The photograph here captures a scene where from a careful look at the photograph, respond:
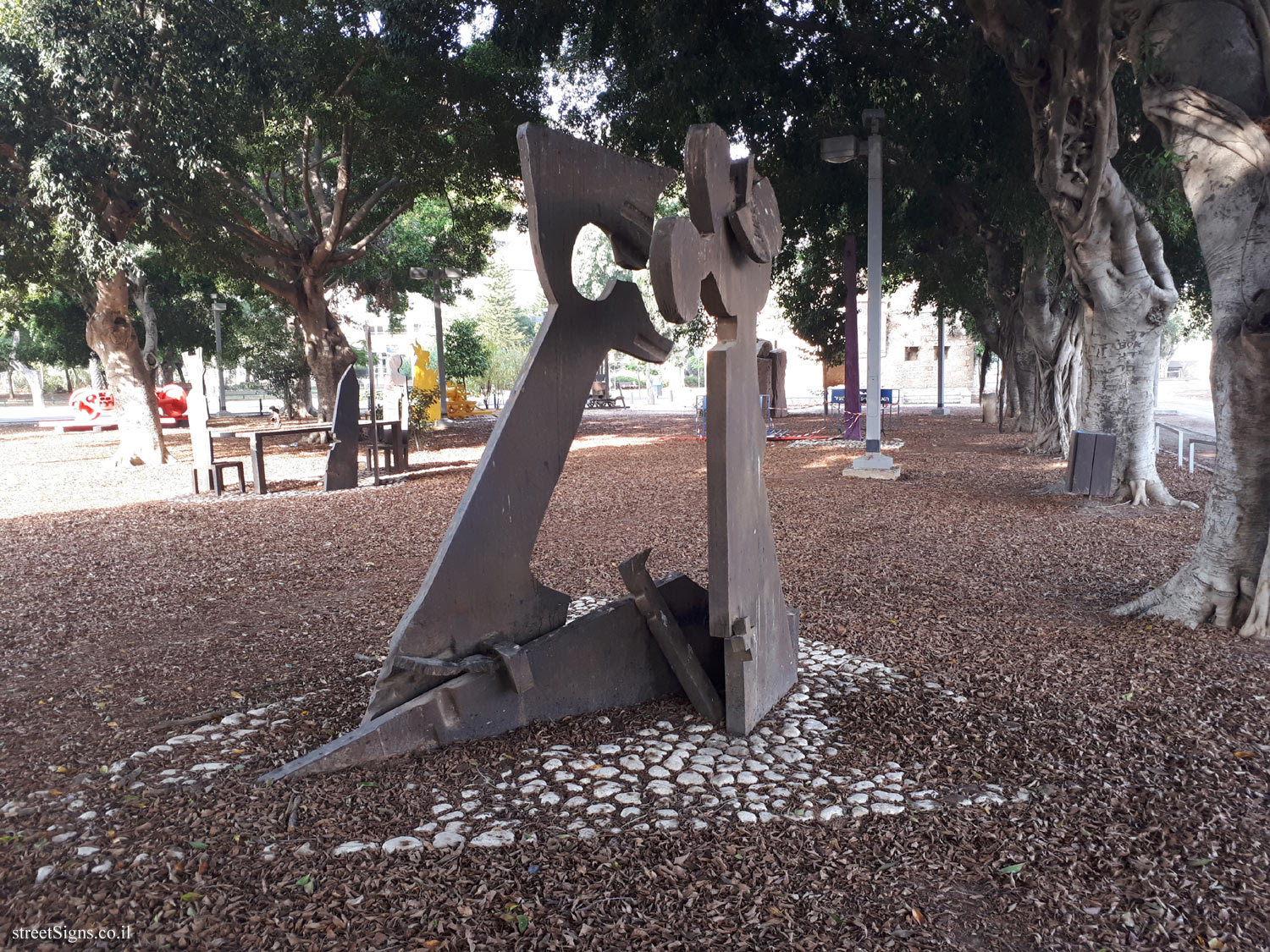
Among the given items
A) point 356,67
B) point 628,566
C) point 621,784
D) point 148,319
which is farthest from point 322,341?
point 621,784

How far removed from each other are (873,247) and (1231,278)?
667 centimetres

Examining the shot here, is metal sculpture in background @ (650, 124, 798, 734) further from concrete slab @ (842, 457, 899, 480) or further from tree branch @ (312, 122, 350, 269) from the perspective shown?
tree branch @ (312, 122, 350, 269)

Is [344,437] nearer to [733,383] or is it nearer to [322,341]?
[322,341]

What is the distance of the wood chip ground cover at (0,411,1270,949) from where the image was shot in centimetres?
232

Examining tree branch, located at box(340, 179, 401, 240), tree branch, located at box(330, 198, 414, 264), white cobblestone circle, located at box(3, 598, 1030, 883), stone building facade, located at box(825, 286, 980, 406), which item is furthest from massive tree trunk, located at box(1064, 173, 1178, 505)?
stone building facade, located at box(825, 286, 980, 406)

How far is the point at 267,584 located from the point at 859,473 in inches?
298

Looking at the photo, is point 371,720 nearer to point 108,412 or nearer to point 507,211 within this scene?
point 507,211

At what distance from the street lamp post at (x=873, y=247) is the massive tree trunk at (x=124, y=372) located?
999cm

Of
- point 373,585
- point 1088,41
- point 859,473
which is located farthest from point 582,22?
point 373,585

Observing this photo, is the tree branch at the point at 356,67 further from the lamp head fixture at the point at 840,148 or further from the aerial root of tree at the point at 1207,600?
the aerial root of tree at the point at 1207,600

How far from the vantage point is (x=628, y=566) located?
3.70 meters

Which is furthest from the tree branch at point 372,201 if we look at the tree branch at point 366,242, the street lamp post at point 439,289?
the street lamp post at point 439,289

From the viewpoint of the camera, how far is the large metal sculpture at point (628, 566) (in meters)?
3.24

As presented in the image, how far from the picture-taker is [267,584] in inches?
247
